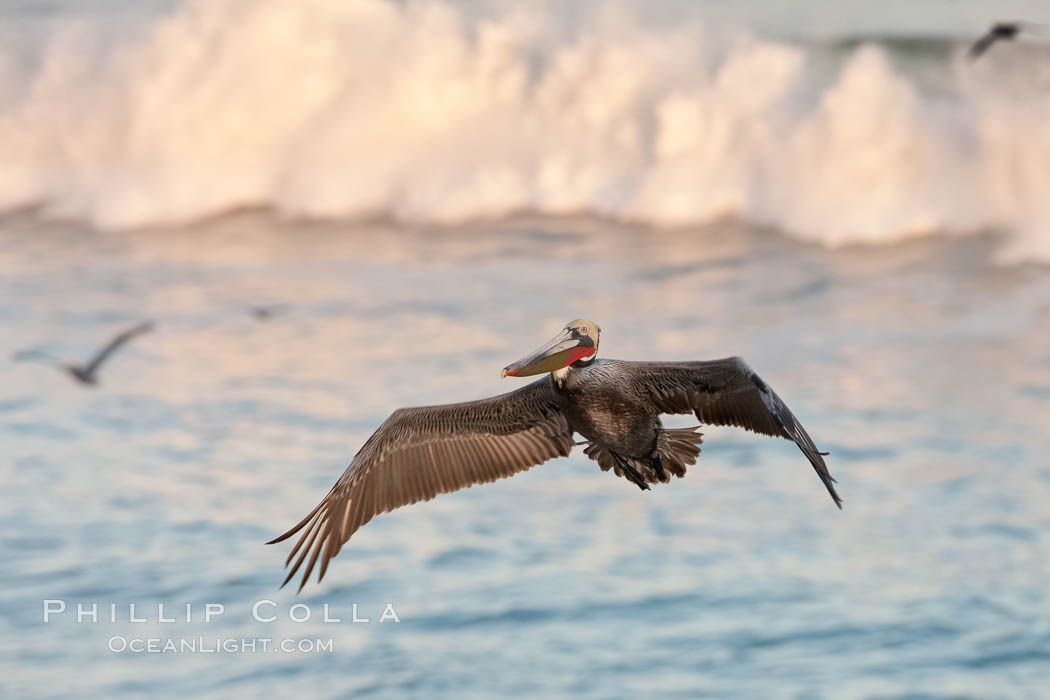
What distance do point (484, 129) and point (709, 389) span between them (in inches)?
929

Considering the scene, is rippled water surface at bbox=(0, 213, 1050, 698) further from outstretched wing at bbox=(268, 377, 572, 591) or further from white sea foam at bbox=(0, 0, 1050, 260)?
outstretched wing at bbox=(268, 377, 572, 591)

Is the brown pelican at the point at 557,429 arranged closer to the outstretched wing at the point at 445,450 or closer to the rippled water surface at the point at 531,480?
the outstretched wing at the point at 445,450

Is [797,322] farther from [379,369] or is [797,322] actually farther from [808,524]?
[379,369]

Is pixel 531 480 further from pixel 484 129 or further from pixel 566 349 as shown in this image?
pixel 566 349

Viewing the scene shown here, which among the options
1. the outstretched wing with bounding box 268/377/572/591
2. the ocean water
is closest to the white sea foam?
the ocean water

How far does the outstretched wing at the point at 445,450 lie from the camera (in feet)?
31.1

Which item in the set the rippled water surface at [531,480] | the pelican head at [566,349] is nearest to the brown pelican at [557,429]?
the pelican head at [566,349]

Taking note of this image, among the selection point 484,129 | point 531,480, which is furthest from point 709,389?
point 484,129

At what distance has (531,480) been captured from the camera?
87.6ft

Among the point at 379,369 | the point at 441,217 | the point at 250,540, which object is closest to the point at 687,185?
the point at 441,217

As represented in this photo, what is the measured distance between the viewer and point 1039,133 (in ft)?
94.8

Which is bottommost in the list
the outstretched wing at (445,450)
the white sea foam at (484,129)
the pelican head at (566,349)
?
the outstretched wing at (445,450)

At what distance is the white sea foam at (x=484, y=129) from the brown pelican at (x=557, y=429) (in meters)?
20.8

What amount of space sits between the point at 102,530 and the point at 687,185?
12394mm
